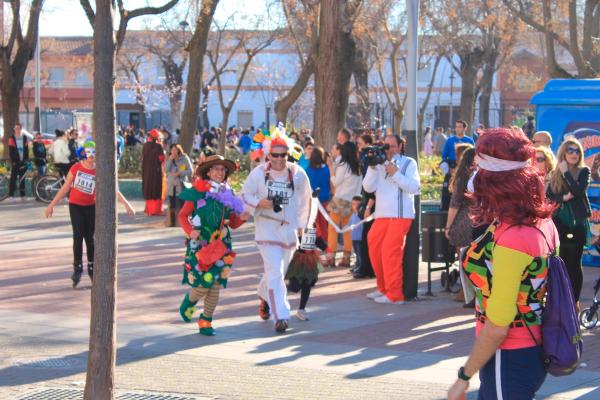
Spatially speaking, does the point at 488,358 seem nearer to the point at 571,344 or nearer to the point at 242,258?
the point at 571,344

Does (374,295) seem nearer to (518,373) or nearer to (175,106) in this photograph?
(518,373)

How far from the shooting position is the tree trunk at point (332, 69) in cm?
1809

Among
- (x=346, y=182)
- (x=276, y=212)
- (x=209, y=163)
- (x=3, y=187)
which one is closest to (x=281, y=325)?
(x=276, y=212)

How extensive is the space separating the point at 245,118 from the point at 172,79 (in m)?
22.0

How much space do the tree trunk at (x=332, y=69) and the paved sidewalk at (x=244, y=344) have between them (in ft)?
17.0

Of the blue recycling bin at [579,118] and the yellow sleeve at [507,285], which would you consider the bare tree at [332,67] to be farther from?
the yellow sleeve at [507,285]

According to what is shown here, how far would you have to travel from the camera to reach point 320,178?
1485 cm

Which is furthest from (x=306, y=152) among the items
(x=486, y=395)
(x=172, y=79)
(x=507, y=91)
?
(x=507, y=91)

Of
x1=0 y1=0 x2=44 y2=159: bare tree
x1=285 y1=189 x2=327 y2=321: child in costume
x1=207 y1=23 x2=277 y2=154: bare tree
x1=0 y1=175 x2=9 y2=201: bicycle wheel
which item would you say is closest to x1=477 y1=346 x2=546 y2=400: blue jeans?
x1=285 y1=189 x2=327 y2=321: child in costume

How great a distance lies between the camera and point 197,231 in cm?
976

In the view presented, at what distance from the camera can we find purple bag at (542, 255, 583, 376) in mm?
4234

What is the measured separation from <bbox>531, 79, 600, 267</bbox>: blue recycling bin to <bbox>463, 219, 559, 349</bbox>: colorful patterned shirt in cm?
1020

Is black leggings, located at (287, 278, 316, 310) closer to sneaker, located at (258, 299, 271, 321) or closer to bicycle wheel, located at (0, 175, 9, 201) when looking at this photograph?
sneaker, located at (258, 299, 271, 321)

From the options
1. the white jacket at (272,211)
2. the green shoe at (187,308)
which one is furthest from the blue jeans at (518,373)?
the green shoe at (187,308)
